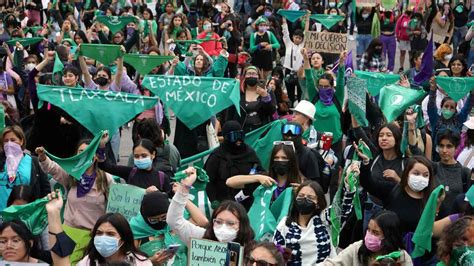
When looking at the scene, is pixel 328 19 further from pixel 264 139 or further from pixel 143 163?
pixel 143 163

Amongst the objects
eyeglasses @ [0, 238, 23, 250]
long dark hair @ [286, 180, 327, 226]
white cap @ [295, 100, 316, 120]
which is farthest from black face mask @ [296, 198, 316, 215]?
white cap @ [295, 100, 316, 120]

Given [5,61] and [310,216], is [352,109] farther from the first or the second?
[5,61]

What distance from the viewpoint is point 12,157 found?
28.3 feet

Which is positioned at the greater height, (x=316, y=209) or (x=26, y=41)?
(x=316, y=209)

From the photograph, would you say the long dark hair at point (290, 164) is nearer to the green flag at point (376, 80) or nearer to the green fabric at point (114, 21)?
the green flag at point (376, 80)

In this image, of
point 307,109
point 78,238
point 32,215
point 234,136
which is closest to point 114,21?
point 307,109

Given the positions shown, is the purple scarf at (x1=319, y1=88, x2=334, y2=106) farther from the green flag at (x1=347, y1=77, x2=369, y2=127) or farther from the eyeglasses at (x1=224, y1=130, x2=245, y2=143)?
the eyeglasses at (x1=224, y1=130, x2=245, y2=143)

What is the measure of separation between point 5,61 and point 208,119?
5.17 meters

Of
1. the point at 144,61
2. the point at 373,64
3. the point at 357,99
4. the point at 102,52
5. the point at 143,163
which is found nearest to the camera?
the point at 143,163

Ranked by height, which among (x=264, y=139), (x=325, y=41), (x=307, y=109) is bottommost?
(x=325, y=41)

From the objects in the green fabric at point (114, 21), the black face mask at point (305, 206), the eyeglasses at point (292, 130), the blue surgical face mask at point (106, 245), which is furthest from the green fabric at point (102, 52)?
the blue surgical face mask at point (106, 245)

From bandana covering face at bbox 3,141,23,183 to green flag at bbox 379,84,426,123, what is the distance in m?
3.70

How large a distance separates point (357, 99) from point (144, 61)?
377cm

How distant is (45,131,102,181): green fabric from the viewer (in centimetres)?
848
